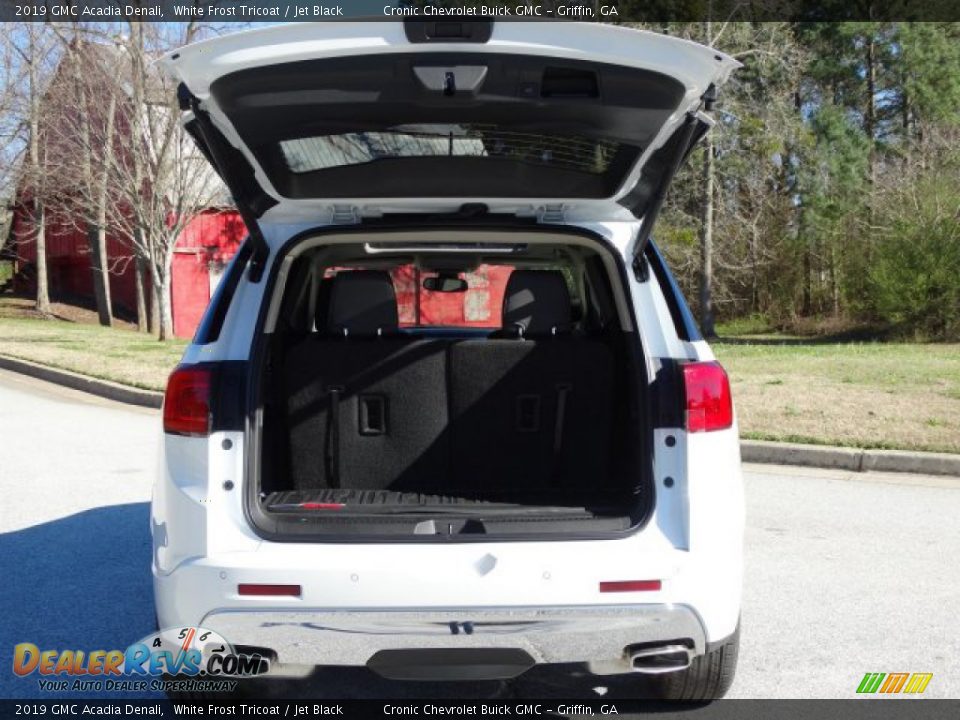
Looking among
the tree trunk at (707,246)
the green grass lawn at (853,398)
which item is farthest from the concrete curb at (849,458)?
the tree trunk at (707,246)

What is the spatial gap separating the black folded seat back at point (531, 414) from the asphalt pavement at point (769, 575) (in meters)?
0.76

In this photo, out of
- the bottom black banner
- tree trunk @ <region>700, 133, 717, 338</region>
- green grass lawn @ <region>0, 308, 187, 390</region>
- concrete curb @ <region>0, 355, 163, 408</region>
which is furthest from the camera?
tree trunk @ <region>700, 133, 717, 338</region>

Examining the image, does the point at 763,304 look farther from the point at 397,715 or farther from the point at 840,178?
the point at 397,715

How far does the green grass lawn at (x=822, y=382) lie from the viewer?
9352 millimetres

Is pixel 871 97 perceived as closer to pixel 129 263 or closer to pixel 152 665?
pixel 129 263

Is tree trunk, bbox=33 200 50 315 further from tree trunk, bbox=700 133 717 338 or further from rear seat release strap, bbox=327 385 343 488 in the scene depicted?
rear seat release strap, bbox=327 385 343 488

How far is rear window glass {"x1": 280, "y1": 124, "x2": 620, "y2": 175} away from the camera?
3.31m

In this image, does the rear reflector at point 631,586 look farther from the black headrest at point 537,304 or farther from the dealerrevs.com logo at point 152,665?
the black headrest at point 537,304

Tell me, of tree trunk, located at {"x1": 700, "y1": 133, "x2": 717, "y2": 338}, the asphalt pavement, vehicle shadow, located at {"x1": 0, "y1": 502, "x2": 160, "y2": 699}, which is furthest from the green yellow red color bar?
tree trunk, located at {"x1": 700, "y1": 133, "x2": 717, "y2": 338}

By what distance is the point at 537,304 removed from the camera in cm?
433

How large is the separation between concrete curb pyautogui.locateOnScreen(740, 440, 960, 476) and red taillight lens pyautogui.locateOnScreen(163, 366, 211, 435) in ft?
21.2

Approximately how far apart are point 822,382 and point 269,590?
11349mm

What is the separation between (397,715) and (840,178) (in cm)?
3250

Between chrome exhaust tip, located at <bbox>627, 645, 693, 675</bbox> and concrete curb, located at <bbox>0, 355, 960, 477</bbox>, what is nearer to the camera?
chrome exhaust tip, located at <bbox>627, 645, 693, 675</bbox>
